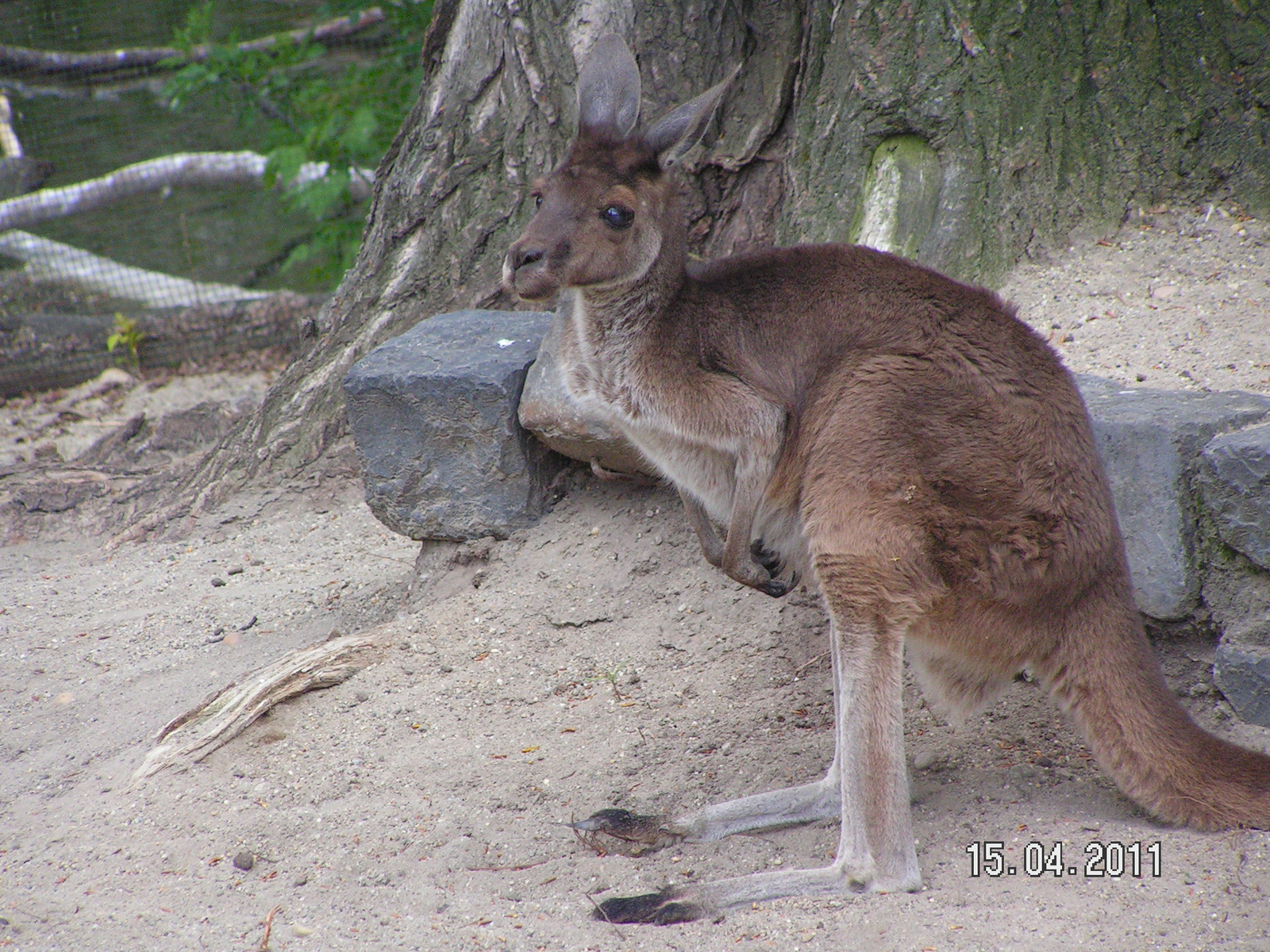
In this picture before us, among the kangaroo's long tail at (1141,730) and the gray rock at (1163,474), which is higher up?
the gray rock at (1163,474)

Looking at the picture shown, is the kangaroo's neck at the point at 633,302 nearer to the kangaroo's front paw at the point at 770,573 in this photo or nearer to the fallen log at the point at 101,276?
the kangaroo's front paw at the point at 770,573

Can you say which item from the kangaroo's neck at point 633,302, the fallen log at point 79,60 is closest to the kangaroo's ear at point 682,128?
the kangaroo's neck at point 633,302

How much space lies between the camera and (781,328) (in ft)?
10.2

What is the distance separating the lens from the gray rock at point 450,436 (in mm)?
4113

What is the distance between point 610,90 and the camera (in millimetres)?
3322

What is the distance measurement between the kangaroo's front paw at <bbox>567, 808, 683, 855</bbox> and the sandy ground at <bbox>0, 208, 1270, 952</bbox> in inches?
1.9

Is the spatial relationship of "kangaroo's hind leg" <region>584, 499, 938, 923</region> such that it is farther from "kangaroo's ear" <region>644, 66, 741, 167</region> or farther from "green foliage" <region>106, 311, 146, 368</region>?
"green foliage" <region>106, 311, 146, 368</region>

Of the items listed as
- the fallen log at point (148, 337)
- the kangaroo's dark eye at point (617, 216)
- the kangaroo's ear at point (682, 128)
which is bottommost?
the fallen log at point (148, 337)

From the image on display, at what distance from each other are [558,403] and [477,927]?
191 centimetres

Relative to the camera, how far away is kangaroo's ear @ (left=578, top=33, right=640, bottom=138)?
330 centimetres

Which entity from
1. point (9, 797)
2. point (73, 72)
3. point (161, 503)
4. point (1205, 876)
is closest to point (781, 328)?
point (1205, 876)

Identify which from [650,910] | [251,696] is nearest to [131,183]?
[251,696]

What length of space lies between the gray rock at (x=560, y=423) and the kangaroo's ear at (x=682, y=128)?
88 cm

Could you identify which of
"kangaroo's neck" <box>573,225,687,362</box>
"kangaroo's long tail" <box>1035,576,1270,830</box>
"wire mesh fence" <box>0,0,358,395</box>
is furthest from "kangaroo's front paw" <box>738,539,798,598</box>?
"wire mesh fence" <box>0,0,358,395</box>
